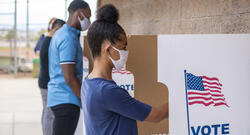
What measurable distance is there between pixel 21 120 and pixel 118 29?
5052 millimetres

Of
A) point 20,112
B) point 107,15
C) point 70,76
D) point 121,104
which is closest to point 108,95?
point 121,104

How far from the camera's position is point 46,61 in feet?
10.2

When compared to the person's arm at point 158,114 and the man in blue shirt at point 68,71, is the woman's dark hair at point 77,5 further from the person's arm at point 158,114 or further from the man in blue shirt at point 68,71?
the person's arm at point 158,114

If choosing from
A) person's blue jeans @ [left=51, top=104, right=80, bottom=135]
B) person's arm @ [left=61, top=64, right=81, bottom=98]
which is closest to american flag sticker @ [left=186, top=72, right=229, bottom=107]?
person's arm @ [left=61, top=64, right=81, bottom=98]

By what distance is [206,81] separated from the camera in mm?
1491

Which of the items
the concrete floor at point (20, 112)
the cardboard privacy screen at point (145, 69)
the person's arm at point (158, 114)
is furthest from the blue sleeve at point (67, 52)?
the concrete floor at point (20, 112)

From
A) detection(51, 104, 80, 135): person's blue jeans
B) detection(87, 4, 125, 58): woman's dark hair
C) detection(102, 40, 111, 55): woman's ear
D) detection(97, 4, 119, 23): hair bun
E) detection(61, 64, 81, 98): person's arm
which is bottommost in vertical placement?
detection(51, 104, 80, 135): person's blue jeans

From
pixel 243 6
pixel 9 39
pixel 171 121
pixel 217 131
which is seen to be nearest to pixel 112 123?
pixel 171 121

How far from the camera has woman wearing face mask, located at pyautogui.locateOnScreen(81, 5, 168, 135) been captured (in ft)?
4.32

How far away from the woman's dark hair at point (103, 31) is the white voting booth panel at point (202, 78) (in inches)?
9.8

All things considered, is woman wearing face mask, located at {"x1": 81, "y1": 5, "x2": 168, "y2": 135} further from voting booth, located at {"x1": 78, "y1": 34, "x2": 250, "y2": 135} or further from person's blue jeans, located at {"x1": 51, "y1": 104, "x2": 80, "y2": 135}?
person's blue jeans, located at {"x1": 51, "y1": 104, "x2": 80, "y2": 135}

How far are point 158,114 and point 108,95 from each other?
0.88 ft

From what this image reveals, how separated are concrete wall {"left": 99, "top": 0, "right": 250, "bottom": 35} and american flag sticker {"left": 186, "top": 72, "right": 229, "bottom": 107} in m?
0.62

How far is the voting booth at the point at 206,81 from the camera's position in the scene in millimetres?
1477
